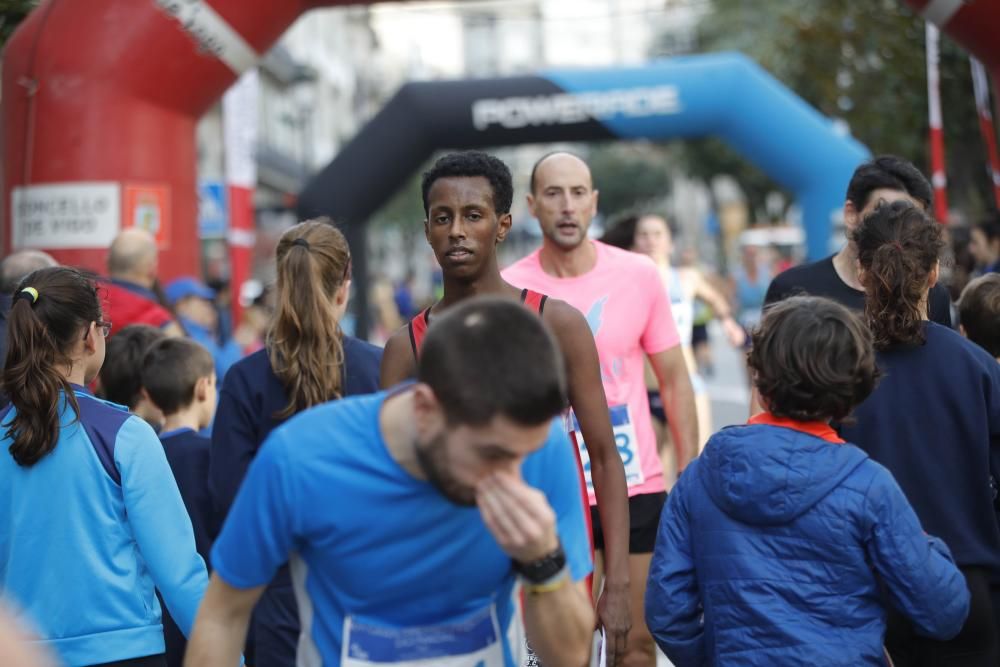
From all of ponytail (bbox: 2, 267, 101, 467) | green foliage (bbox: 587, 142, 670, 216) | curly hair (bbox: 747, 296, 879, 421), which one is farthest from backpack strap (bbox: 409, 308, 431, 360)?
green foliage (bbox: 587, 142, 670, 216)

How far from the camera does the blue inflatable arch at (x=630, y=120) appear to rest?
1413 cm

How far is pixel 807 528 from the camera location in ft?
10.7

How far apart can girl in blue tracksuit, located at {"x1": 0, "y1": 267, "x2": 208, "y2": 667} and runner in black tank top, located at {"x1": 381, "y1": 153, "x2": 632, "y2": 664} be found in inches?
28.5

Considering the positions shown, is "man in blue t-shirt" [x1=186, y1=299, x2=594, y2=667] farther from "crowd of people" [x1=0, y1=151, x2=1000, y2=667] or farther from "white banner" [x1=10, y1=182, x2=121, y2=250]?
"white banner" [x1=10, y1=182, x2=121, y2=250]

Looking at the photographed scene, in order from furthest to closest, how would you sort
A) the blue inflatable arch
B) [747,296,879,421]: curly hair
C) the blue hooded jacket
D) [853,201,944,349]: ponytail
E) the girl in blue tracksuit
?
the blue inflatable arch < [853,201,944,349]: ponytail < the girl in blue tracksuit < [747,296,879,421]: curly hair < the blue hooded jacket

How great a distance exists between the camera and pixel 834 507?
3.23 meters

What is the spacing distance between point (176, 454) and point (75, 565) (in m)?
1.19

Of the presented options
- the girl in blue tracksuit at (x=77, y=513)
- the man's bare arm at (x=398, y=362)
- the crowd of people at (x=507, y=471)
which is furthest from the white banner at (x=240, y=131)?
the girl in blue tracksuit at (x=77, y=513)

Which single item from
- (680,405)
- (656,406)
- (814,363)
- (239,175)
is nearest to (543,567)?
(814,363)

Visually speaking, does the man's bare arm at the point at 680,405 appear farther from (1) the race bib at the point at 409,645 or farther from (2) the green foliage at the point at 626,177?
(2) the green foliage at the point at 626,177

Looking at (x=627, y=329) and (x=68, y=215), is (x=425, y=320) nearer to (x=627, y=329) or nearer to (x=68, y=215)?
(x=627, y=329)

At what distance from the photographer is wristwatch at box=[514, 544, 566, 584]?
97.7 inches

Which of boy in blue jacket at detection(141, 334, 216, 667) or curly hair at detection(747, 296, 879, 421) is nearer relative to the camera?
curly hair at detection(747, 296, 879, 421)

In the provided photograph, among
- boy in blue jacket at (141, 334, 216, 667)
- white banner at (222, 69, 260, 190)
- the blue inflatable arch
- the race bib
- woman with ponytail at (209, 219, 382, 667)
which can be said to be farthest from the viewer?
the blue inflatable arch
